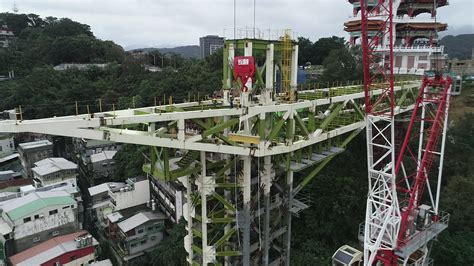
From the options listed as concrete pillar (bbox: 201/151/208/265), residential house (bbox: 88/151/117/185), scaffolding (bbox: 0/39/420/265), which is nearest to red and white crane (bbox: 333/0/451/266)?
scaffolding (bbox: 0/39/420/265)

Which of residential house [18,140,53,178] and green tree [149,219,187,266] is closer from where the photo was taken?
green tree [149,219,187,266]

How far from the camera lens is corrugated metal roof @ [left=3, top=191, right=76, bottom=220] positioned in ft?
94.2

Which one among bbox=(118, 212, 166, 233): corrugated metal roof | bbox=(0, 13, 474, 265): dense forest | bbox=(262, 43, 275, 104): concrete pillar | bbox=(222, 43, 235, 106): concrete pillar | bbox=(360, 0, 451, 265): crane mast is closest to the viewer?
bbox=(360, 0, 451, 265): crane mast

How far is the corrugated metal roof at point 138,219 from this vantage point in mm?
29625

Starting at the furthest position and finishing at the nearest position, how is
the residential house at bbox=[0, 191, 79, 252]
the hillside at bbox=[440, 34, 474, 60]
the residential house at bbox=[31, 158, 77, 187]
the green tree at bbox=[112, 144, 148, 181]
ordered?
the hillside at bbox=[440, 34, 474, 60]
the green tree at bbox=[112, 144, 148, 181]
the residential house at bbox=[31, 158, 77, 187]
the residential house at bbox=[0, 191, 79, 252]

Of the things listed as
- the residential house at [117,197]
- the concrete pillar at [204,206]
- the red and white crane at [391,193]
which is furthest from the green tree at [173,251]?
the red and white crane at [391,193]

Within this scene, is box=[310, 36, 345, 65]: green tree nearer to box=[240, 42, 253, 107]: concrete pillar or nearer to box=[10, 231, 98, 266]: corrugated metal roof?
box=[240, 42, 253, 107]: concrete pillar

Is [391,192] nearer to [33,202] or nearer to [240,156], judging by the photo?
[240,156]

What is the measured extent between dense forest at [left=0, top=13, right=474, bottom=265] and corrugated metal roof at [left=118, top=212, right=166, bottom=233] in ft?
10.4

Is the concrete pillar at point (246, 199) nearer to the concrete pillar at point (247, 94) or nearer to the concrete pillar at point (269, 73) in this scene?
the concrete pillar at point (247, 94)

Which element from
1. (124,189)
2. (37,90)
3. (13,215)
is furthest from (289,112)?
(37,90)

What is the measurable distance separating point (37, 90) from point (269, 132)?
165 ft

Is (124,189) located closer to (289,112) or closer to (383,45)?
(289,112)

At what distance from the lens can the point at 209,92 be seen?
41.2m
